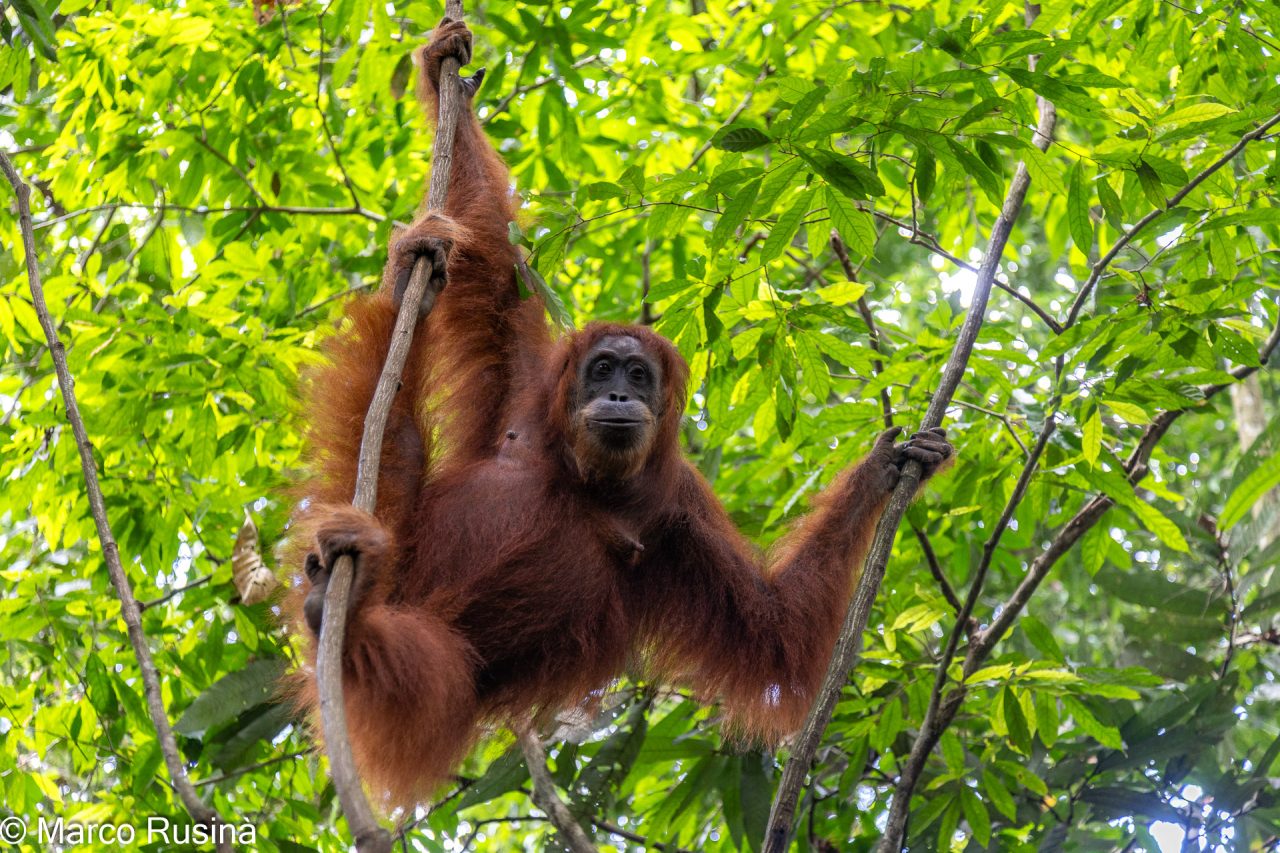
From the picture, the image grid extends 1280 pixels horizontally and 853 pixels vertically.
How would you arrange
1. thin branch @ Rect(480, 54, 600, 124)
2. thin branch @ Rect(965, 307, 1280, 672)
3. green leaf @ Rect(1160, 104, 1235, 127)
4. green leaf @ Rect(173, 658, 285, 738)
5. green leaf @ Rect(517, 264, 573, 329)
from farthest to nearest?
thin branch @ Rect(480, 54, 600, 124) → green leaf @ Rect(173, 658, 285, 738) → thin branch @ Rect(965, 307, 1280, 672) → green leaf @ Rect(517, 264, 573, 329) → green leaf @ Rect(1160, 104, 1235, 127)

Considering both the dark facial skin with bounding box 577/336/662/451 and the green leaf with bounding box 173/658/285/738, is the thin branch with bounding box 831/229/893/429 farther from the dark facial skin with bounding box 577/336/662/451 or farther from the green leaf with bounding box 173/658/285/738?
the green leaf with bounding box 173/658/285/738

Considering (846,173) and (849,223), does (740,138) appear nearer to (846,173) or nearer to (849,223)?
(846,173)

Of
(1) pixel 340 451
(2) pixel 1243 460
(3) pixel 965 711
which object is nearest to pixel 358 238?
(1) pixel 340 451

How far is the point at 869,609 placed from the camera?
370 centimetres

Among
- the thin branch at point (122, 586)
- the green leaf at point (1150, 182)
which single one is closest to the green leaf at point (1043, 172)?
the green leaf at point (1150, 182)

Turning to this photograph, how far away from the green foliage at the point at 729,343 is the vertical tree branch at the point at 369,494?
0.47 meters

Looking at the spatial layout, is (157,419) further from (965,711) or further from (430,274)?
(965,711)

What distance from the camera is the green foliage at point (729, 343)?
161 inches

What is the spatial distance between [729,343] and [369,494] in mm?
1910

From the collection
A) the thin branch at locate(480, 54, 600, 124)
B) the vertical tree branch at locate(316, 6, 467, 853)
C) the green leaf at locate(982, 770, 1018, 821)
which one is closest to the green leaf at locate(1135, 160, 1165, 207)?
the vertical tree branch at locate(316, 6, 467, 853)

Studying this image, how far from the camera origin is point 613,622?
173 inches

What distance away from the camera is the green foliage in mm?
4078

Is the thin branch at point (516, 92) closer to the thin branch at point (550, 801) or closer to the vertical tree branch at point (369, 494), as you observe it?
the vertical tree branch at point (369, 494)

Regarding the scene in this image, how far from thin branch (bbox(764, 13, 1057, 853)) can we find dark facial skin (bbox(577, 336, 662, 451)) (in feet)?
3.04
